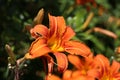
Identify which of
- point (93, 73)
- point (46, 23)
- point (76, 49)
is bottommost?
point (93, 73)

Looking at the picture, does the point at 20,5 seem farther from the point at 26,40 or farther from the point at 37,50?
the point at 37,50

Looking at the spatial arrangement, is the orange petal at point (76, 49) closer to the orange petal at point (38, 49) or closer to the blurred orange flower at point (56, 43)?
the blurred orange flower at point (56, 43)

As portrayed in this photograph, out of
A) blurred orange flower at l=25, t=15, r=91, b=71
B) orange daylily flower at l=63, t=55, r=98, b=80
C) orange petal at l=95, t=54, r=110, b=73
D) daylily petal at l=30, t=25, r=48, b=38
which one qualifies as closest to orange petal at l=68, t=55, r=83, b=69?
orange daylily flower at l=63, t=55, r=98, b=80

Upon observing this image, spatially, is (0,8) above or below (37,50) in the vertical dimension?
above

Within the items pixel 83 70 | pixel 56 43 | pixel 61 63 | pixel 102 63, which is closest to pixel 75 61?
pixel 83 70

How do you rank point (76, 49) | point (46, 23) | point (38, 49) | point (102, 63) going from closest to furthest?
point (38, 49) < point (76, 49) < point (102, 63) < point (46, 23)

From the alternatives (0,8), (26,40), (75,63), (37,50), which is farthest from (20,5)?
(37,50)

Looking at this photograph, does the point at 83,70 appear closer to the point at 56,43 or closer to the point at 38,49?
the point at 56,43
